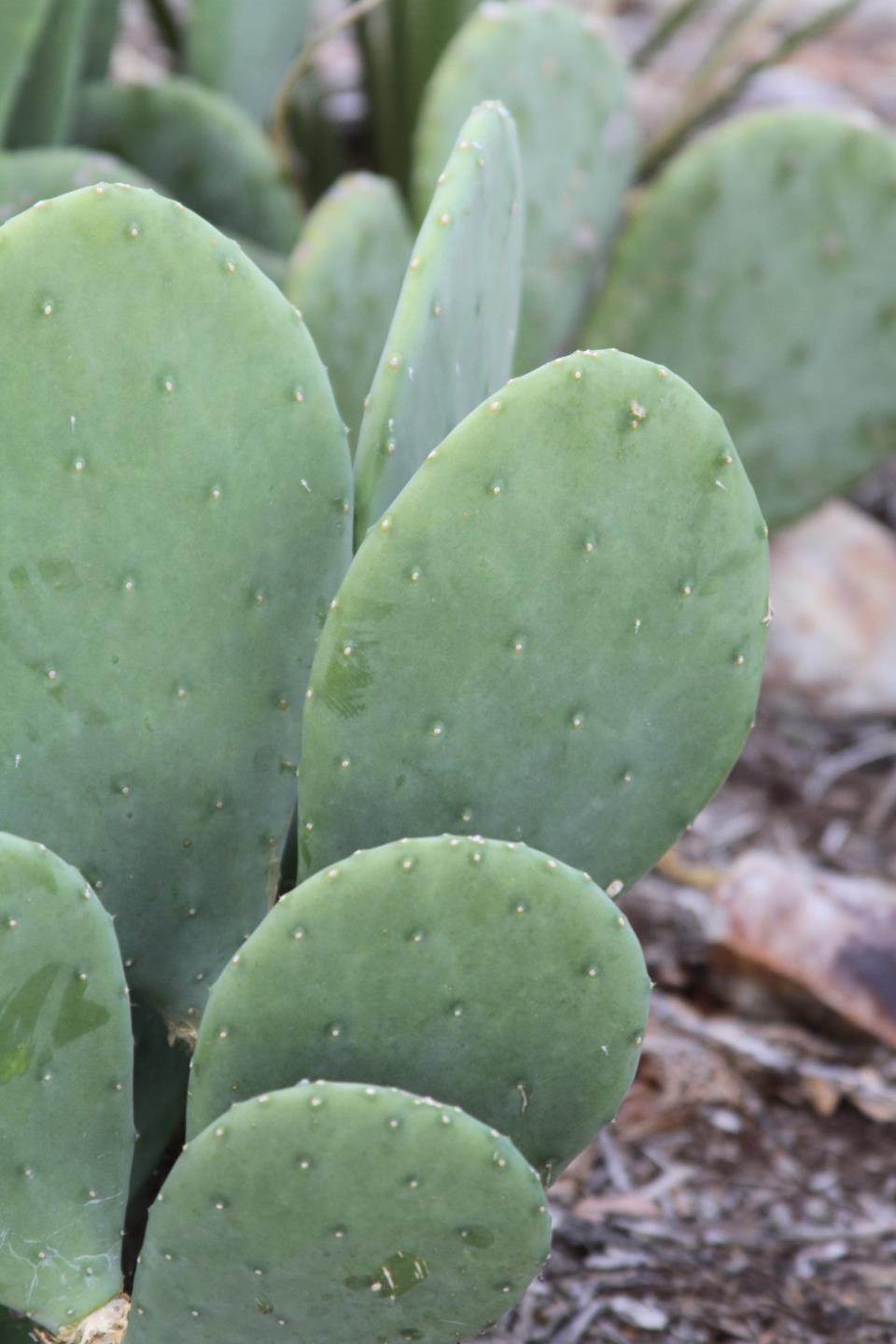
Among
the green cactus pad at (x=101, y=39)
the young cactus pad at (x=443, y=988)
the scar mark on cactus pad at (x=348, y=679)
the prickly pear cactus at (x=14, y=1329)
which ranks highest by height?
the green cactus pad at (x=101, y=39)

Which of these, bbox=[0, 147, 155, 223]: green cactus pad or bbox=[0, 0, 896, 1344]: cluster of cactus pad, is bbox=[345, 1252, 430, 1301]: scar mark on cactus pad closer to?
bbox=[0, 0, 896, 1344]: cluster of cactus pad

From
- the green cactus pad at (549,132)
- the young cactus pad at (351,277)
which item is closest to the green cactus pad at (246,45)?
the green cactus pad at (549,132)

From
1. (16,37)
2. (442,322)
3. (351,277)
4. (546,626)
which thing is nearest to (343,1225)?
(546,626)

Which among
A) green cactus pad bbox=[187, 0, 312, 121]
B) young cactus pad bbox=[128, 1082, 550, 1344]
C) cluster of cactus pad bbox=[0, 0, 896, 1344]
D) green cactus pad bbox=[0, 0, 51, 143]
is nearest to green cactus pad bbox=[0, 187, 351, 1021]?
cluster of cactus pad bbox=[0, 0, 896, 1344]

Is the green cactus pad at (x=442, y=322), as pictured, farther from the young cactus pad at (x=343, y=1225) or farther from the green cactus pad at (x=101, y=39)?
the green cactus pad at (x=101, y=39)

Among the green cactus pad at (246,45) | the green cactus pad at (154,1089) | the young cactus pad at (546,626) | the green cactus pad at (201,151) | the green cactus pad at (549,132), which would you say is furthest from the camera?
the green cactus pad at (246,45)

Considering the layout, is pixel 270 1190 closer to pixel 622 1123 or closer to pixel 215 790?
pixel 215 790
